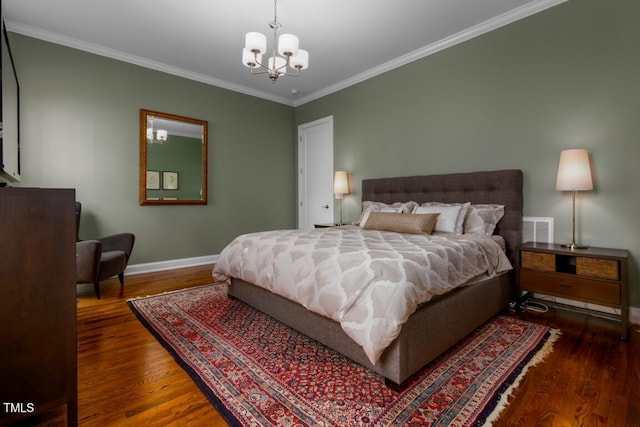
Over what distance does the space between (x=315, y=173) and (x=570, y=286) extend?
383cm

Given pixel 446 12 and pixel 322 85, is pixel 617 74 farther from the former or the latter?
pixel 322 85

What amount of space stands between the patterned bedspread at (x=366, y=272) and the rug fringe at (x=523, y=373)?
1.77ft

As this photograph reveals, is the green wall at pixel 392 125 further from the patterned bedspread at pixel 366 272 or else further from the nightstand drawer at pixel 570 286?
A: the patterned bedspread at pixel 366 272

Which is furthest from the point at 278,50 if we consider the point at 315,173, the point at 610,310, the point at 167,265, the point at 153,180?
the point at 610,310

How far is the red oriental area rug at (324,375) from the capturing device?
137cm

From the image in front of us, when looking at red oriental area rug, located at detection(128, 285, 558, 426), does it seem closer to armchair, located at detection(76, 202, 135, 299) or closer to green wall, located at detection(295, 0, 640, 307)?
armchair, located at detection(76, 202, 135, 299)

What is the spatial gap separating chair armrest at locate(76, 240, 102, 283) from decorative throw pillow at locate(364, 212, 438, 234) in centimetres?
268

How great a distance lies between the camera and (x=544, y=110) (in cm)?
282

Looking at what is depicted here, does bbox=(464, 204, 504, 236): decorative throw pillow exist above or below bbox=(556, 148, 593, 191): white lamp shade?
below

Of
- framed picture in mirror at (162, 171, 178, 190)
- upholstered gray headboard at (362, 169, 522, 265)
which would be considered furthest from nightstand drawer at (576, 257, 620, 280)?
framed picture in mirror at (162, 171, 178, 190)

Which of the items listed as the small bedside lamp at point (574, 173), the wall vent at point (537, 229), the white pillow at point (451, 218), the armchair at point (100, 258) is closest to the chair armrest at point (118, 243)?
the armchair at point (100, 258)

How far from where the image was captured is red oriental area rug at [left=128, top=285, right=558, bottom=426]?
54.1 inches

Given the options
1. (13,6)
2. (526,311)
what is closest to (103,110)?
(13,6)

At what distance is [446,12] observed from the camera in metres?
2.97
